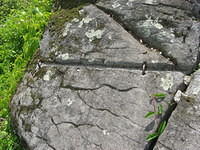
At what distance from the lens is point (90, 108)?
311 cm

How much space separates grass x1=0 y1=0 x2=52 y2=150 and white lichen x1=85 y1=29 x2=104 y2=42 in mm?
1081

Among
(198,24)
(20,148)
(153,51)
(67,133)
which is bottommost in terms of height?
(20,148)

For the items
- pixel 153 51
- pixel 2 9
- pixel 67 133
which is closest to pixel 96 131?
pixel 67 133

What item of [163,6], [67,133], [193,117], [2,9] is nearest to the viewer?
[193,117]

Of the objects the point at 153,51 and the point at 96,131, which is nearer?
the point at 96,131

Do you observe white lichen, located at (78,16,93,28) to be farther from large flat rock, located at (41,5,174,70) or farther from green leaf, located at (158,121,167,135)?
green leaf, located at (158,121,167,135)

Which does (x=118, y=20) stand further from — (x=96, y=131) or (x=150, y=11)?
(x=96, y=131)

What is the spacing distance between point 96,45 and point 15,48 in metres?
2.21

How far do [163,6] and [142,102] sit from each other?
1.19 metres

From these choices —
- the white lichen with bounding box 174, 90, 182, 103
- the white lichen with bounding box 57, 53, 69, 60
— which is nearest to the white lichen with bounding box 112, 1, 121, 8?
the white lichen with bounding box 57, 53, 69, 60

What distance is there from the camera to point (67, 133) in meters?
3.09

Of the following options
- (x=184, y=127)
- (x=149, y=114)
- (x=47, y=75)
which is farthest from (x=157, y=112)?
(x=47, y=75)

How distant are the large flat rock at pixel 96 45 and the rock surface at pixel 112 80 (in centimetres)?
1

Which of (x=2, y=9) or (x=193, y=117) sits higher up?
(x=193, y=117)
